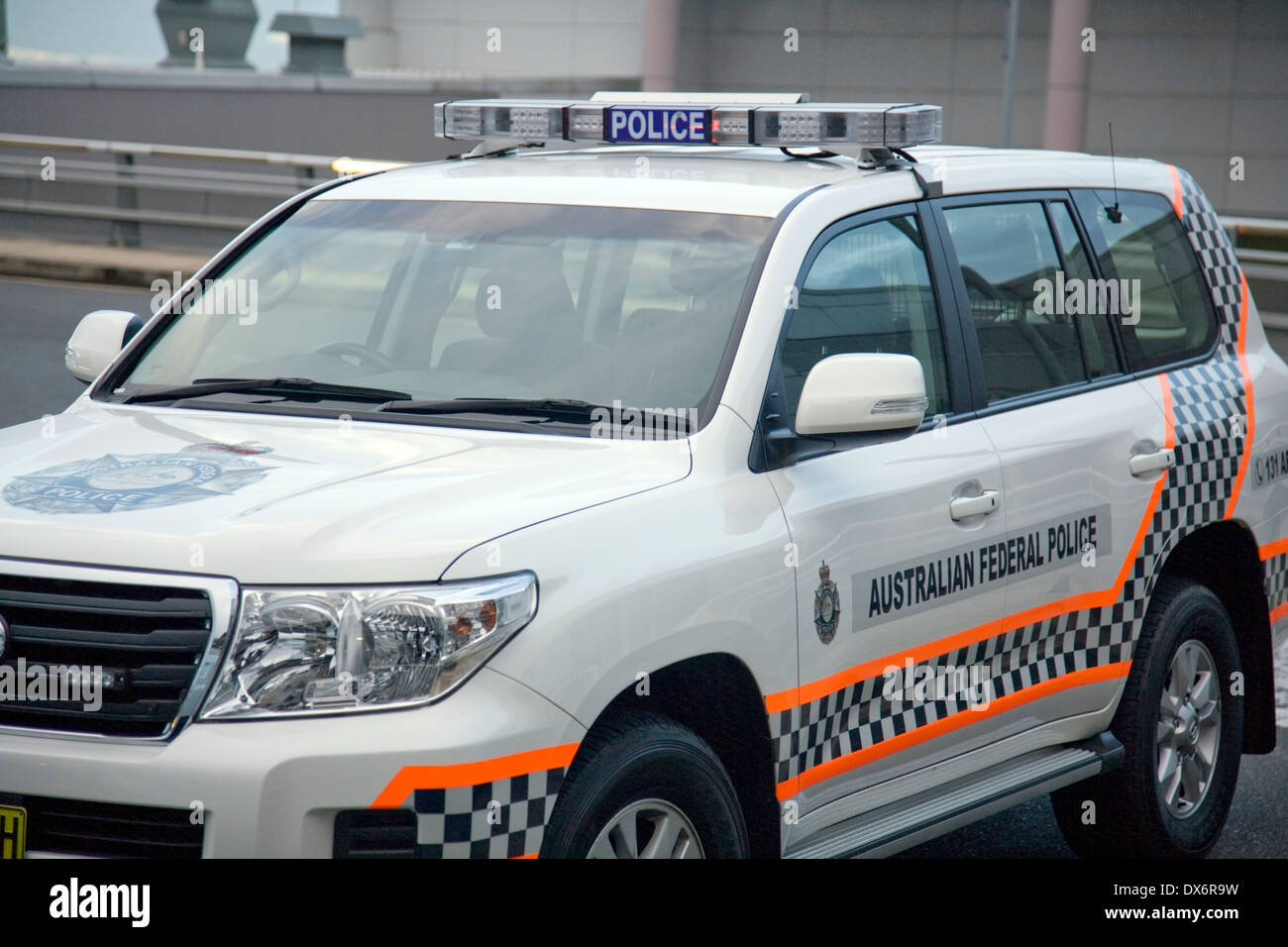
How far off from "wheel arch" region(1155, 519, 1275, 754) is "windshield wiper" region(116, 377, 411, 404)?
2.63m

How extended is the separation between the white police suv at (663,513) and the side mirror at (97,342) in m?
0.02

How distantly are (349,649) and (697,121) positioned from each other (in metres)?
2.24

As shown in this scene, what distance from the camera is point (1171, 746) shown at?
508 centimetres

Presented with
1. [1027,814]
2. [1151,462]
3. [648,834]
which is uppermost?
[1151,462]

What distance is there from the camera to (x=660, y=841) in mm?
3324

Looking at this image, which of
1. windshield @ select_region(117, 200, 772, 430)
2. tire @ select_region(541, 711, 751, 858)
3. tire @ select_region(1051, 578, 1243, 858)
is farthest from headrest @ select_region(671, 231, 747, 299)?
tire @ select_region(1051, 578, 1243, 858)

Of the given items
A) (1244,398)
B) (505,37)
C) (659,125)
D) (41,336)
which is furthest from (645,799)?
(505,37)

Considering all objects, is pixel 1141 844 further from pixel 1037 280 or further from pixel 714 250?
pixel 714 250

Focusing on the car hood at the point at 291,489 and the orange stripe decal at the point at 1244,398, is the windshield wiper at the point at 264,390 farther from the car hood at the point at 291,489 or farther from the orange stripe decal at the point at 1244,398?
the orange stripe decal at the point at 1244,398

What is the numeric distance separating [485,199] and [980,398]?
4.43 ft

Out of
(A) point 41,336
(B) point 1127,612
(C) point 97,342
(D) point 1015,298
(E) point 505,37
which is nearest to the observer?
(C) point 97,342

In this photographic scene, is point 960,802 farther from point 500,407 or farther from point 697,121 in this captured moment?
point 697,121

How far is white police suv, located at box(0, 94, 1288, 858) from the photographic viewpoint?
2951 millimetres

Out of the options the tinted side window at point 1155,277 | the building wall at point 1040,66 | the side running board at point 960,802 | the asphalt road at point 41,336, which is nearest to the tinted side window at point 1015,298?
the tinted side window at point 1155,277
